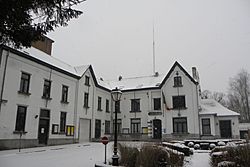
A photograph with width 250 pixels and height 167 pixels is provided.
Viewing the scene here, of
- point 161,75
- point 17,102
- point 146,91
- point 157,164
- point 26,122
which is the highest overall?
point 161,75

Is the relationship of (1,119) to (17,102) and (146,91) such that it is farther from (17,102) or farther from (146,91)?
(146,91)

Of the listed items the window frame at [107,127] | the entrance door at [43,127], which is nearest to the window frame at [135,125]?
the window frame at [107,127]

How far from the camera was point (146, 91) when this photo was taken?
1323 inches

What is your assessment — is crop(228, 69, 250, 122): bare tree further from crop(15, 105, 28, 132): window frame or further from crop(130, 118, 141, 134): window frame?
crop(15, 105, 28, 132): window frame

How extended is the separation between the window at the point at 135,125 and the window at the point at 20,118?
1767cm

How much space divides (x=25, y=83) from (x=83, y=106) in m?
9.10

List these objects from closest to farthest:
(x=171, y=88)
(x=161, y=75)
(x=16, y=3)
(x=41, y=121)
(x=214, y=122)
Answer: (x=16, y=3)
(x=41, y=121)
(x=214, y=122)
(x=171, y=88)
(x=161, y=75)

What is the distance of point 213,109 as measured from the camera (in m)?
31.0

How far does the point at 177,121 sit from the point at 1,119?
2149 centimetres

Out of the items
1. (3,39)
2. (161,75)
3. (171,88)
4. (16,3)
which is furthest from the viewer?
(161,75)

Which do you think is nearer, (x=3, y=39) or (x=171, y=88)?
(x=3, y=39)

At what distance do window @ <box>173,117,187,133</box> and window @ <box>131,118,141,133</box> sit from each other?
5379 millimetres

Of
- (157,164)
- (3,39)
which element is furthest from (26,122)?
(3,39)

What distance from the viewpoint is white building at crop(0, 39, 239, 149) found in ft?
60.5
